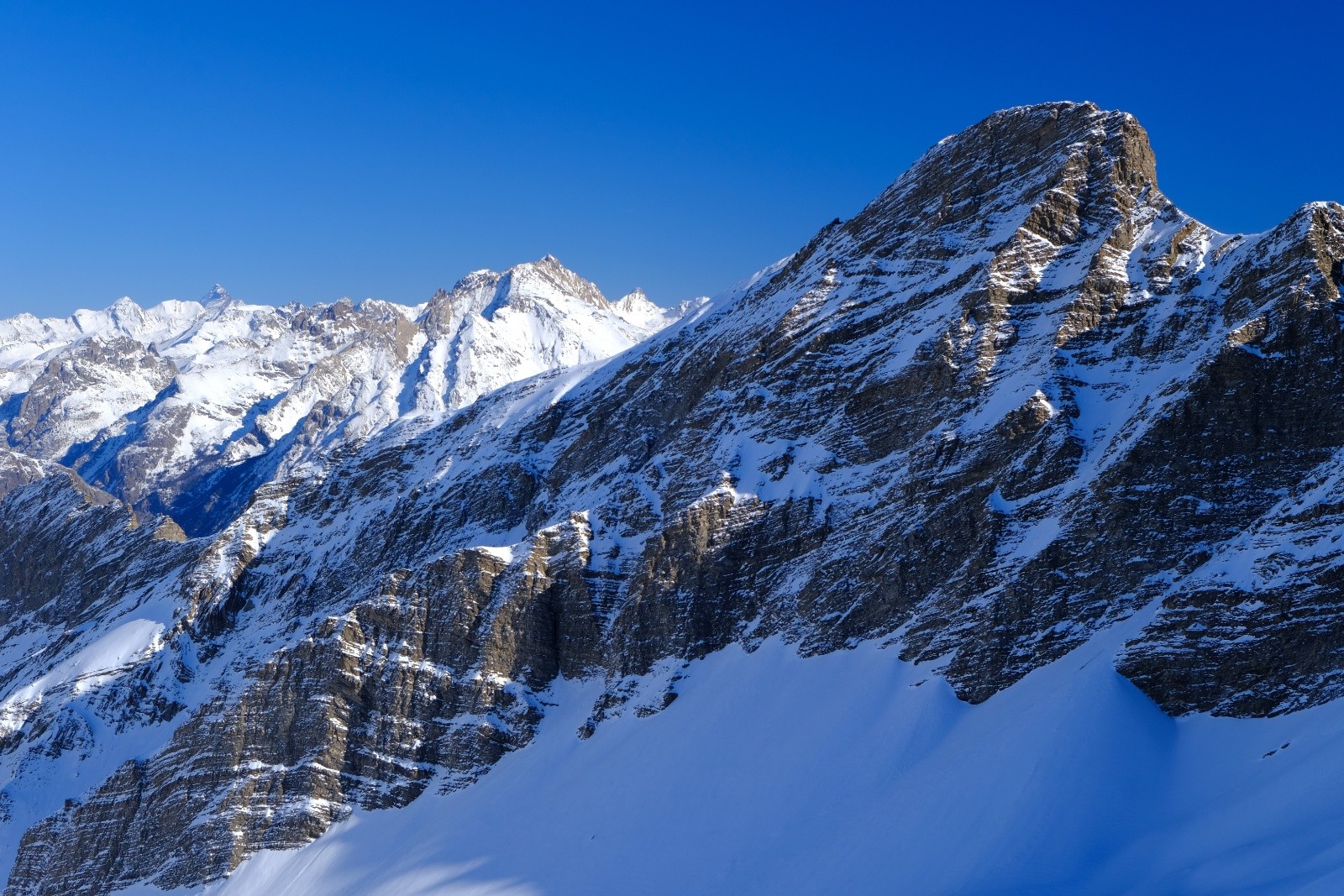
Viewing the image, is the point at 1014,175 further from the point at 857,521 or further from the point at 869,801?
the point at 869,801

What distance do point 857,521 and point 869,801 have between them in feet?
83.3

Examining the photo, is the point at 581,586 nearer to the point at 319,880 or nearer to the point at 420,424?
the point at 319,880

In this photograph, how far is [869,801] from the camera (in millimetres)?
96062

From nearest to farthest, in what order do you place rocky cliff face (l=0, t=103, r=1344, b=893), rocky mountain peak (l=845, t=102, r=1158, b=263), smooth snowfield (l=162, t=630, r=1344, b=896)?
1. smooth snowfield (l=162, t=630, r=1344, b=896)
2. rocky cliff face (l=0, t=103, r=1344, b=893)
3. rocky mountain peak (l=845, t=102, r=1158, b=263)

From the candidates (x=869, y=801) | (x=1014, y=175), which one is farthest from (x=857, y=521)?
(x=1014, y=175)

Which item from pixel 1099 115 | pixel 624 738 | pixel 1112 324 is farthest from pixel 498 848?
pixel 1099 115

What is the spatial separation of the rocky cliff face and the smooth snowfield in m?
2.81

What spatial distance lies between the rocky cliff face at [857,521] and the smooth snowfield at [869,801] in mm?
2811

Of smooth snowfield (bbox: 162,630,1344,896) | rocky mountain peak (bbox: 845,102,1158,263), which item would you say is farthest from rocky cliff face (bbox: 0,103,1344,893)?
smooth snowfield (bbox: 162,630,1344,896)

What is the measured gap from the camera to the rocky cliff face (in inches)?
3797

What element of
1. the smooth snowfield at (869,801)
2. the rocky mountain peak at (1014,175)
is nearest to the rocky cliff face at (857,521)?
the rocky mountain peak at (1014,175)

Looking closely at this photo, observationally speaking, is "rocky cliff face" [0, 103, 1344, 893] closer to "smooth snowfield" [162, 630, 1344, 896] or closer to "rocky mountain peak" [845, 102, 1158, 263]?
"rocky mountain peak" [845, 102, 1158, 263]

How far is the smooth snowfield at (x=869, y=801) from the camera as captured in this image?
77.1 m

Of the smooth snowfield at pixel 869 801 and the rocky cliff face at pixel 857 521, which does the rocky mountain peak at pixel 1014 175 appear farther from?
the smooth snowfield at pixel 869 801
